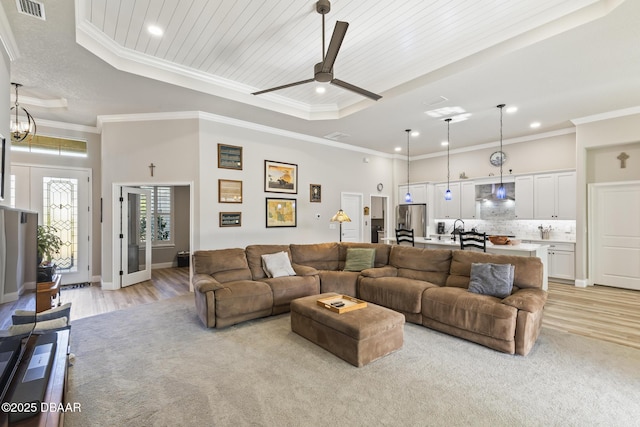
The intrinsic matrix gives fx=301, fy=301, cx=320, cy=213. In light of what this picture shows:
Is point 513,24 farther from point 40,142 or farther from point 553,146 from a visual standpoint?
point 40,142

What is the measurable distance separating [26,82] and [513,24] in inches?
241

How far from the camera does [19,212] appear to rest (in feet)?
6.52

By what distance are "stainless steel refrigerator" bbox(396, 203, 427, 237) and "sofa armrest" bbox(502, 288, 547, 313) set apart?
16.8 ft

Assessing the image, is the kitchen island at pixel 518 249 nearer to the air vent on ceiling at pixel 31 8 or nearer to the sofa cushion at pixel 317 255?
the sofa cushion at pixel 317 255

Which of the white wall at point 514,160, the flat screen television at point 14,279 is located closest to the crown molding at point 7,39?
the flat screen television at point 14,279

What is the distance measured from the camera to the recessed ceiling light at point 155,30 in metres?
3.30

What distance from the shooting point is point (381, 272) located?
4.61 m

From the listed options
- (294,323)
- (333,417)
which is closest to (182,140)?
(294,323)

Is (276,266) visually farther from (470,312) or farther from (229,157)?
(470,312)

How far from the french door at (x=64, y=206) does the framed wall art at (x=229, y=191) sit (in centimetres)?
295

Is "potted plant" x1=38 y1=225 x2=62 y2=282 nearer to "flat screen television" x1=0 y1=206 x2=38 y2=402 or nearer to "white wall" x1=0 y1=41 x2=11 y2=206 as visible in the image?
"white wall" x1=0 y1=41 x2=11 y2=206

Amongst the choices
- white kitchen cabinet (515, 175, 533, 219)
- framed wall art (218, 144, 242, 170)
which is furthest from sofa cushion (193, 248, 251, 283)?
white kitchen cabinet (515, 175, 533, 219)

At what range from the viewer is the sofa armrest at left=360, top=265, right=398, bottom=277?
4.55m

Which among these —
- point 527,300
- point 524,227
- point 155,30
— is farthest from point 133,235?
point 524,227
